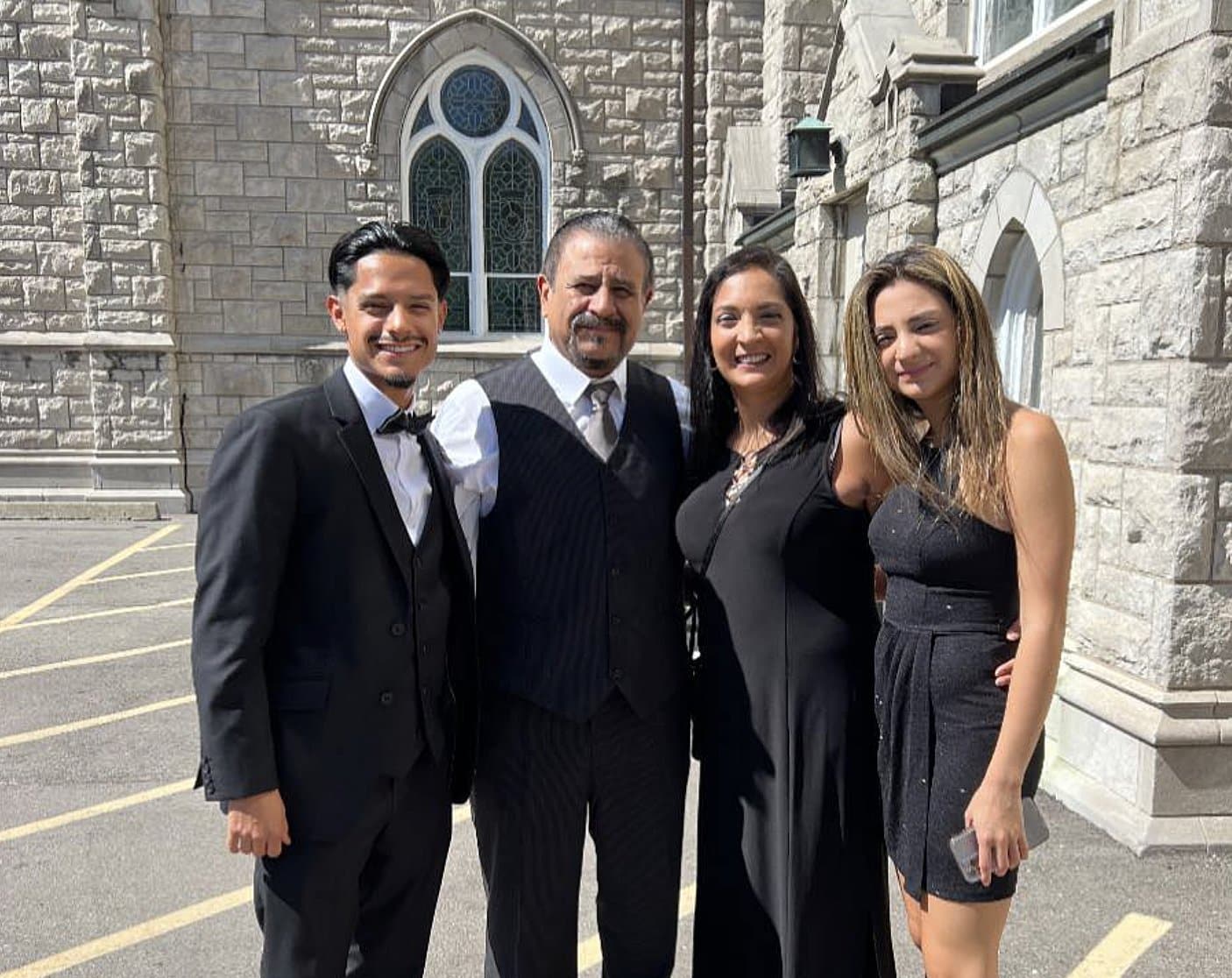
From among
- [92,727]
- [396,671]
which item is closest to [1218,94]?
[396,671]

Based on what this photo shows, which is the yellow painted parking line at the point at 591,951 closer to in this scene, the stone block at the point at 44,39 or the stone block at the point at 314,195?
the stone block at the point at 314,195

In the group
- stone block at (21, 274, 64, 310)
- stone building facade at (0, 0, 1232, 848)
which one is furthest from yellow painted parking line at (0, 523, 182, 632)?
stone block at (21, 274, 64, 310)

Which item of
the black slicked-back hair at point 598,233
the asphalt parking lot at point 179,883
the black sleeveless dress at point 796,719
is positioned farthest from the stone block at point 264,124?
the black sleeveless dress at point 796,719

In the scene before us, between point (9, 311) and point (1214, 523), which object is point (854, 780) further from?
point (9, 311)

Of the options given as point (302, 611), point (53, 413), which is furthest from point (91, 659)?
point (53, 413)

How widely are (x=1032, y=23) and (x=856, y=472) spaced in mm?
4373

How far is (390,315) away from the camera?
6.51 ft

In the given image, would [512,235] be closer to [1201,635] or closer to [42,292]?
[42,292]

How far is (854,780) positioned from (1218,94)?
109 inches

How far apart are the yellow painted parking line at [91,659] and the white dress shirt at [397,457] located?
4835 mm

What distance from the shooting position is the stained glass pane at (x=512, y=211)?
12.2 meters

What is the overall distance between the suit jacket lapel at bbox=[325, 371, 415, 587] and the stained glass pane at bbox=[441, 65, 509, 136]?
1106 cm

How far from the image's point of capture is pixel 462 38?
11555 millimetres

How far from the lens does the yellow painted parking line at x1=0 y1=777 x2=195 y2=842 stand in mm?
3648
